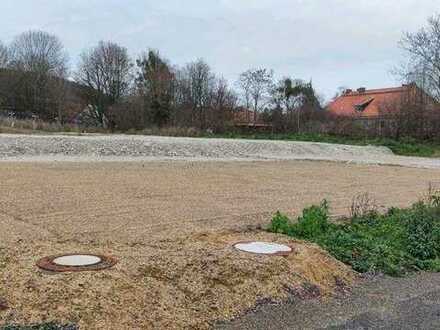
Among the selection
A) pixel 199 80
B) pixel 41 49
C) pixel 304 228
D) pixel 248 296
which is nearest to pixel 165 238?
pixel 304 228

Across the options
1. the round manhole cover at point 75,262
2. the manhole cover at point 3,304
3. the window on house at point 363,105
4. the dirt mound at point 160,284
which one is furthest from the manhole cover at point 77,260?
the window on house at point 363,105

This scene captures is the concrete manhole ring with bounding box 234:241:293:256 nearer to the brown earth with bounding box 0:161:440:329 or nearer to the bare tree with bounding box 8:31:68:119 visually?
the brown earth with bounding box 0:161:440:329

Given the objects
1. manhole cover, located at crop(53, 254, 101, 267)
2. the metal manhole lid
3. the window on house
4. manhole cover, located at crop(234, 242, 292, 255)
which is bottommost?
manhole cover, located at crop(234, 242, 292, 255)

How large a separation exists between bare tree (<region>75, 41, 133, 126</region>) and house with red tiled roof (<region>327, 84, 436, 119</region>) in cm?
2822

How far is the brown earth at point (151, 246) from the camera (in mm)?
5191

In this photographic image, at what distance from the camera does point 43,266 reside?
19.5 ft

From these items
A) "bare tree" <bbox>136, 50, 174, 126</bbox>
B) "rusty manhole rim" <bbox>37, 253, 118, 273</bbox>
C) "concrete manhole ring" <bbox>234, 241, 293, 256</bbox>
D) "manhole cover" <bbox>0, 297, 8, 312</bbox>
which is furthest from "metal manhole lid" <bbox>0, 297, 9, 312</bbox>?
"bare tree" <bbox>136, 50, 174, 126</bbox>

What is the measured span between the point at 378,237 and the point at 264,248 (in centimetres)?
252

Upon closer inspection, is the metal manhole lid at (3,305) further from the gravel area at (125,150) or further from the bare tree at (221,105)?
the bare tree at (221,105)

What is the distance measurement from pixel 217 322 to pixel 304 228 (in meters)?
3.98

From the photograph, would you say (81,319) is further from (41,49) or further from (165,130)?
(41,49)

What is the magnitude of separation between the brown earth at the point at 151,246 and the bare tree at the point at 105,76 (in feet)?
215

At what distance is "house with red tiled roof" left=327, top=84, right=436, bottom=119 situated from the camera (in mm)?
56263

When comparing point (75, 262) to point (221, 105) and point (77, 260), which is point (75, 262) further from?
point (221, 105)
